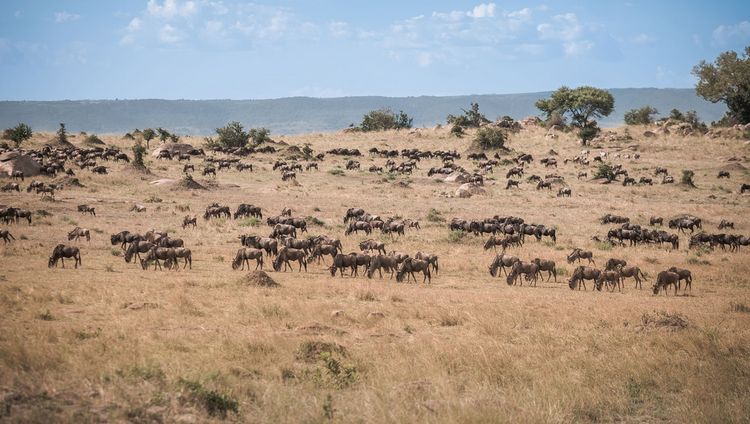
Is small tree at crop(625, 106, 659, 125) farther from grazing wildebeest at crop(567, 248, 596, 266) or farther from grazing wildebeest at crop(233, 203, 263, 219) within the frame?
grazing wildebeest at crop(567, 248, 596, 266)

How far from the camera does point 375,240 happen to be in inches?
1337

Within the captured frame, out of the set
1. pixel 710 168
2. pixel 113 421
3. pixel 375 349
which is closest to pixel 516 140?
pixel 710 168

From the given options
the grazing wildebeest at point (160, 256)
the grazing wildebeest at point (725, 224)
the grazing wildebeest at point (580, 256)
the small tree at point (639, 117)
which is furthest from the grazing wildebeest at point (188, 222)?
the small tree at point (639, 117)

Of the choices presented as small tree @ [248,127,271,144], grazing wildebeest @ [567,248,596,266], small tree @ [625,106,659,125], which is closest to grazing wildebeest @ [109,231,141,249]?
grazing wildebeest @ [567,248,596,266]

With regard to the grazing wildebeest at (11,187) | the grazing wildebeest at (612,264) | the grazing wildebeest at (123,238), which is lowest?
the grazing wildebeest at (612,264)

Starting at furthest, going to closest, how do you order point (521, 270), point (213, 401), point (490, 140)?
point (490, 140) < point (521, 270) < point (213, 401)

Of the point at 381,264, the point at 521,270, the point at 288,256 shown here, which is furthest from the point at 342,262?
the point at 521,270

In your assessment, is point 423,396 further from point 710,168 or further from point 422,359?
point 710,168

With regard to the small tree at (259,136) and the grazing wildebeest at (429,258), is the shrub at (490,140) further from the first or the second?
the grazing wildebeest at (429,258)

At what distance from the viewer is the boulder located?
1994 inches

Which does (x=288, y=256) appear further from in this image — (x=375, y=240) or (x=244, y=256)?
(x=375, y=240)

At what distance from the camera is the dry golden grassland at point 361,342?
32.6 feet

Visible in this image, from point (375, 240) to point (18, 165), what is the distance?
33.5 m

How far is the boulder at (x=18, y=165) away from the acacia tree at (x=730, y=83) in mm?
91143
